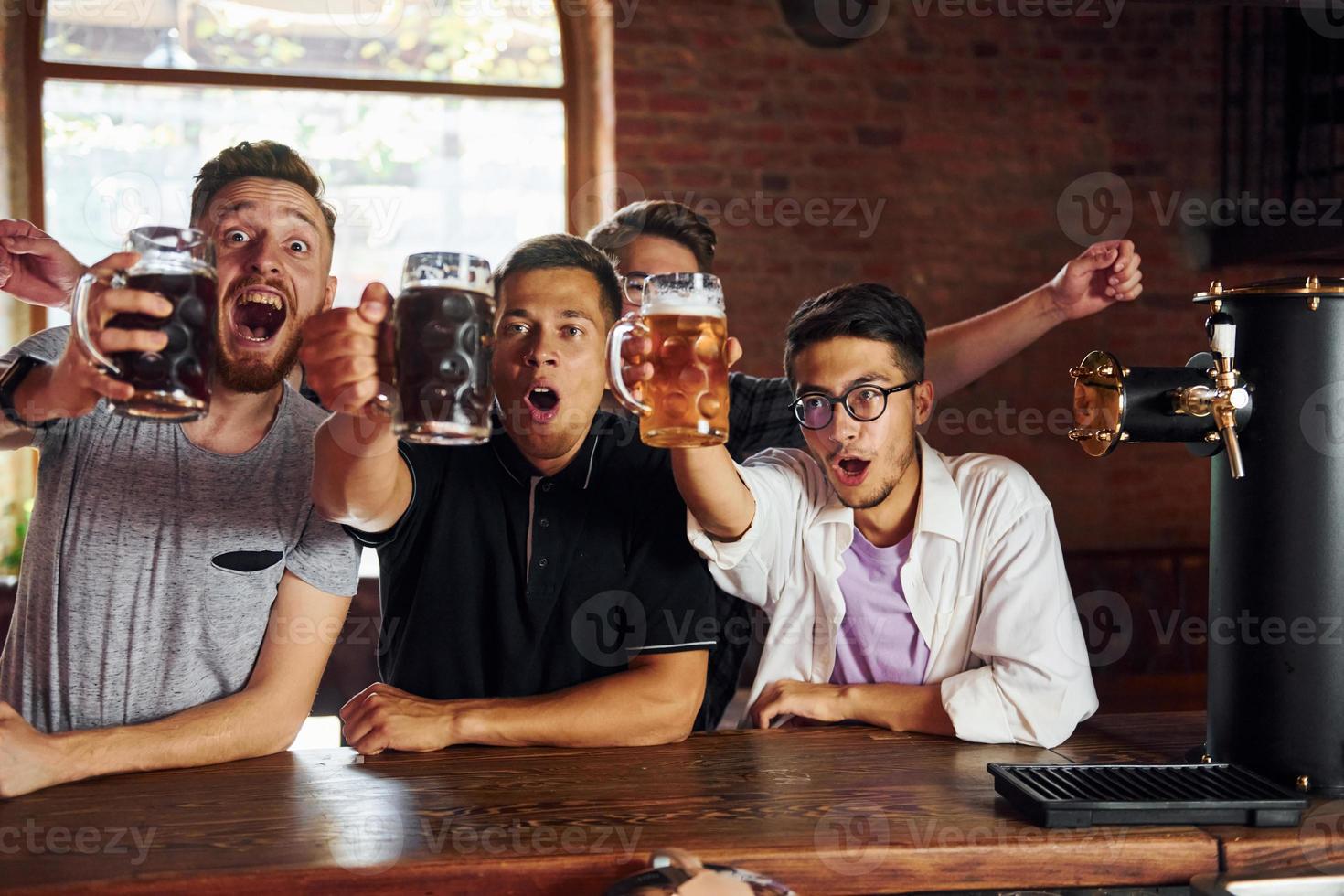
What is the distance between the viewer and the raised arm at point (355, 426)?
3.85 ft

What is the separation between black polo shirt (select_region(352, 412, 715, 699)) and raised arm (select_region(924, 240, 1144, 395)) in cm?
81

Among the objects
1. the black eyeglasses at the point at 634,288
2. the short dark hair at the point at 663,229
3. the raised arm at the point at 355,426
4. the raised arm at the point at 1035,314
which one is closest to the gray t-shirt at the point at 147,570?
the raised arm at the point at 355,426

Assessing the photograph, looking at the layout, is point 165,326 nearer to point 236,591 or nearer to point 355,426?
point 355,426

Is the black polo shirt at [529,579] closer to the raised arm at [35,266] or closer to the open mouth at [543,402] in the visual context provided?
the open mouth at [543,402]

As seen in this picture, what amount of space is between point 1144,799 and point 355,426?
1008 mm

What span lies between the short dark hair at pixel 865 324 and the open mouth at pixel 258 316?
2.60ft

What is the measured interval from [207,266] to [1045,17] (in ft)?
14.9

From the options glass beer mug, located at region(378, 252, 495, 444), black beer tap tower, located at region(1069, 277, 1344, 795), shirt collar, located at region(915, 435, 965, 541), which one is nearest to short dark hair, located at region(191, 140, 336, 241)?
glass beer mug, located at region(378, 252, 495, 444)

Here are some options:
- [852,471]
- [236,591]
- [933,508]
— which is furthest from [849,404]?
[236,591]

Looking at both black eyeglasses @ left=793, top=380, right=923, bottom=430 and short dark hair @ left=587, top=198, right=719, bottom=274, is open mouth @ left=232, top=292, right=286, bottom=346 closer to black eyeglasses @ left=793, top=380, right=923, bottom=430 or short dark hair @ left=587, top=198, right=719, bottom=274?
black eyeglasses @ left=793, top=380, right=923, bottom=430

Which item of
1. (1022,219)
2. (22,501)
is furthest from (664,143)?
(22,501)

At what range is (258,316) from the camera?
1.67m

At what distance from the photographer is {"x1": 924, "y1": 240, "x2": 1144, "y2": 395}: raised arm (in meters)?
1.95

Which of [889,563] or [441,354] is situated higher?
[441,354]
